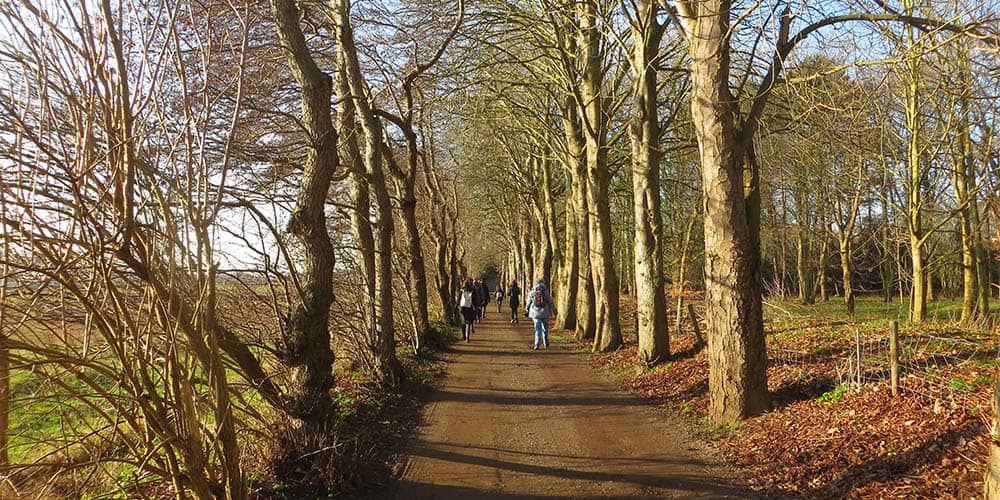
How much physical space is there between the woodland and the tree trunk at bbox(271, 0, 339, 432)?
0.09ft

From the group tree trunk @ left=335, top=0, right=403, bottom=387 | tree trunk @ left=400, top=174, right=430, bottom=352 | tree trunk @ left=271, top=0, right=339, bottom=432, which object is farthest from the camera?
tree trunk @ left=400, top=174, right=430, bottom=352

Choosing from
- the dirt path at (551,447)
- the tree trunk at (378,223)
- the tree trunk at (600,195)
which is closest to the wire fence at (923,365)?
the dirt path at (551,447)

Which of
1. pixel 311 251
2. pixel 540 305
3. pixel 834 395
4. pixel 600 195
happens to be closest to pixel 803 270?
pixel 600 195

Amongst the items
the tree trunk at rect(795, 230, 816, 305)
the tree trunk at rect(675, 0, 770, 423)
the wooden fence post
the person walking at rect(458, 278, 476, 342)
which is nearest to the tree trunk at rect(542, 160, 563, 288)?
the person walking at rect(458, 278, 476, 342)

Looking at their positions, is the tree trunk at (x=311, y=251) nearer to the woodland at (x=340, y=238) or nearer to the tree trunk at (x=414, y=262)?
the woodland at (x=340, y=238)

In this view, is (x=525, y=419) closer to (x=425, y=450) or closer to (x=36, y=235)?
(x=425, y=450)

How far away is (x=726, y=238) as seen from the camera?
7066 millimetres

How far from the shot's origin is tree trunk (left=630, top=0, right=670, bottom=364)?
10727 mm

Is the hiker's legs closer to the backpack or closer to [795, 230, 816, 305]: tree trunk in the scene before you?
the backpack

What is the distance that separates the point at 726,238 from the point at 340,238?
7779 mm

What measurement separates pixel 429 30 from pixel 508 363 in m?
6.90

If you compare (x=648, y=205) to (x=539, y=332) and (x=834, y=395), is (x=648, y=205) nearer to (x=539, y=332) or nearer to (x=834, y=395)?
(x=834, y=395)

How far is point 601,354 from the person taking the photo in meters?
13.9

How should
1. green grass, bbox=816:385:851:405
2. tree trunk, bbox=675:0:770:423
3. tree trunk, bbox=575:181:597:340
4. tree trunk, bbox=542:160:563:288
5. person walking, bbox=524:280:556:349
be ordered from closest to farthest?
green grass, bbox=816:385:851:405 < tree trunk, bbox=675:0:770:423 < person walking, bbox=524:280:556:349 < tree trunk, bbox=575:181:597:340 < tree trunk, bbox=542:160:563:288
